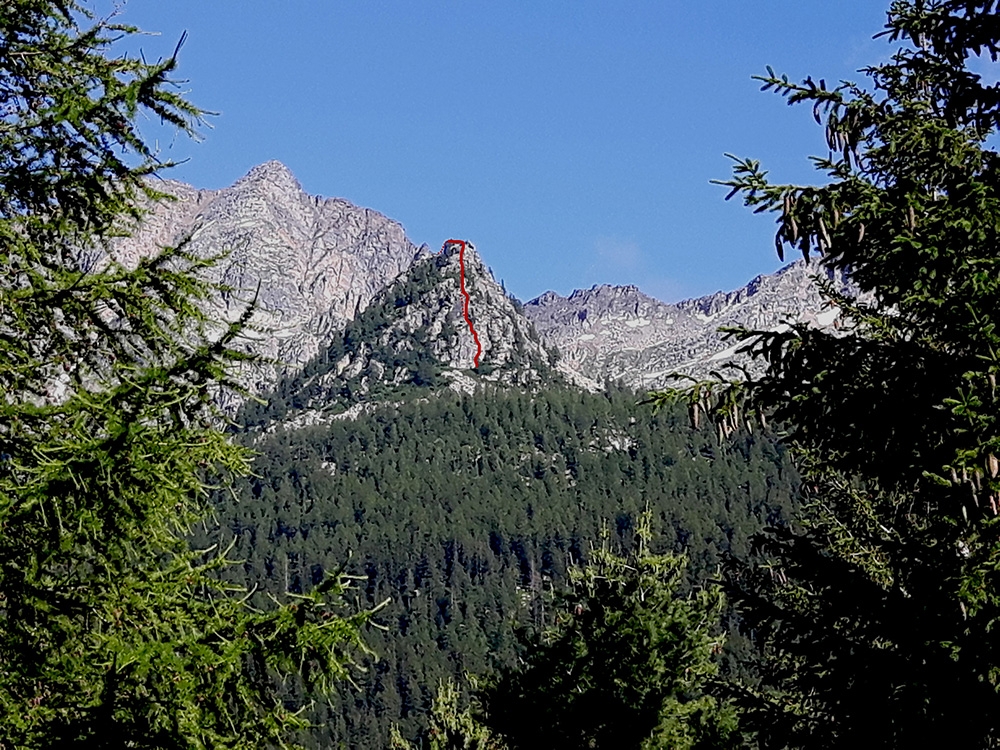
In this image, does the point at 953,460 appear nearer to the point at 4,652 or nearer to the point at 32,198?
the point at 4,652

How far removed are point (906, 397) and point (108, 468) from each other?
16.4ft

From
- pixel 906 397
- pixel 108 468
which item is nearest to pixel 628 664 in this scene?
pixel 906 397

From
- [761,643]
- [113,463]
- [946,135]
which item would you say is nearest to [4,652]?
[113,463]

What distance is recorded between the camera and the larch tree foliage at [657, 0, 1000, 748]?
5.77 m

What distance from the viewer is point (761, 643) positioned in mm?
7039

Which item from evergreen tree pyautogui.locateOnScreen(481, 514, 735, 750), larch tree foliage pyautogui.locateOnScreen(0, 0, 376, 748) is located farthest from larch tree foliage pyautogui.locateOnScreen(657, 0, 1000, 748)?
evergreen tree pyautogui.locateOnScreen(481, 514, 735, 750)

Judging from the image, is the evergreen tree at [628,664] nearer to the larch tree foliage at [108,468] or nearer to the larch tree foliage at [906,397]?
the larch tree foliage at [906,397]

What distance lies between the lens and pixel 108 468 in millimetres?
4148

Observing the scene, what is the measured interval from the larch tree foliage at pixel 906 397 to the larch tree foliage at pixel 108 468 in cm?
342

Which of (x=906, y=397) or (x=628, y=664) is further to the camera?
(x=628, y=664)

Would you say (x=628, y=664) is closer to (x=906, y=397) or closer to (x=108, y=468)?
(x=906, y=397)

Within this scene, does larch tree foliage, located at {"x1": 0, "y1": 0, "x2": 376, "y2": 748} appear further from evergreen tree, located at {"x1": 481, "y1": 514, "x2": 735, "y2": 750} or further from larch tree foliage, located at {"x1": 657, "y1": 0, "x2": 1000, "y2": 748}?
evergreen tree, located at {"x1": 481, "y1": 514, "x2": 735, "y2": 750}

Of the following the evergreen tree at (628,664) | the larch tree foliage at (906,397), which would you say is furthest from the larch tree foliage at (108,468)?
the evergreen tree at (628,664)

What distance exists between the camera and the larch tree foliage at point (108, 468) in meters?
4.49
